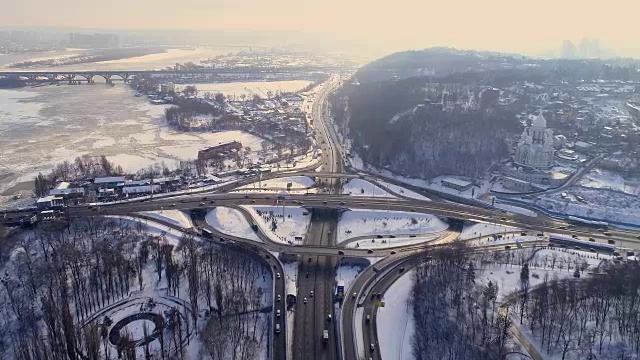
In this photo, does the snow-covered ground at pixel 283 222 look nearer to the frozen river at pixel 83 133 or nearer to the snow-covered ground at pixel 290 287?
the snow-covered ground at pixel 290 287

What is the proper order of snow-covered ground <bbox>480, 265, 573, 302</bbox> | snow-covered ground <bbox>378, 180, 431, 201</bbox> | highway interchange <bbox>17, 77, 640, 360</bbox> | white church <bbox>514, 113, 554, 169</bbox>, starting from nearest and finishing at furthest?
highway interchange <bbox>17, 77, 640, 360</bbox> < snow-covered ground <bbox>480, 265, 573, 302</bbox> < snow-covered ground <bbox>378, 180, 431, 201</bbox> < white church <bbox>514, 113, 554, 169</bbox>

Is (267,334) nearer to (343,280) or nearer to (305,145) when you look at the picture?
(343,280)

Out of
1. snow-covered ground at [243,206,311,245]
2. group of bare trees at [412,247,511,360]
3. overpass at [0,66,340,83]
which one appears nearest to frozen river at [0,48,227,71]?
overpass at [0,66,340,83]

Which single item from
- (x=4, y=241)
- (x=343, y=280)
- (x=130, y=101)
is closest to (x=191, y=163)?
(x=4, y=241)

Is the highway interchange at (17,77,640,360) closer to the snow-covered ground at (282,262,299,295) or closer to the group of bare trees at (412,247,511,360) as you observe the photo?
the snow-covered ground at (282,262,299,295)

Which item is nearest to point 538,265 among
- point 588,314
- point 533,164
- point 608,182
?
point 588,314

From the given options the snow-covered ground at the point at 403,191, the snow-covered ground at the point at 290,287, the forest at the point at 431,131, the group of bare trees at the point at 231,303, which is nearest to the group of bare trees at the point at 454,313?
the snow-covered ground at the point at 290,287
